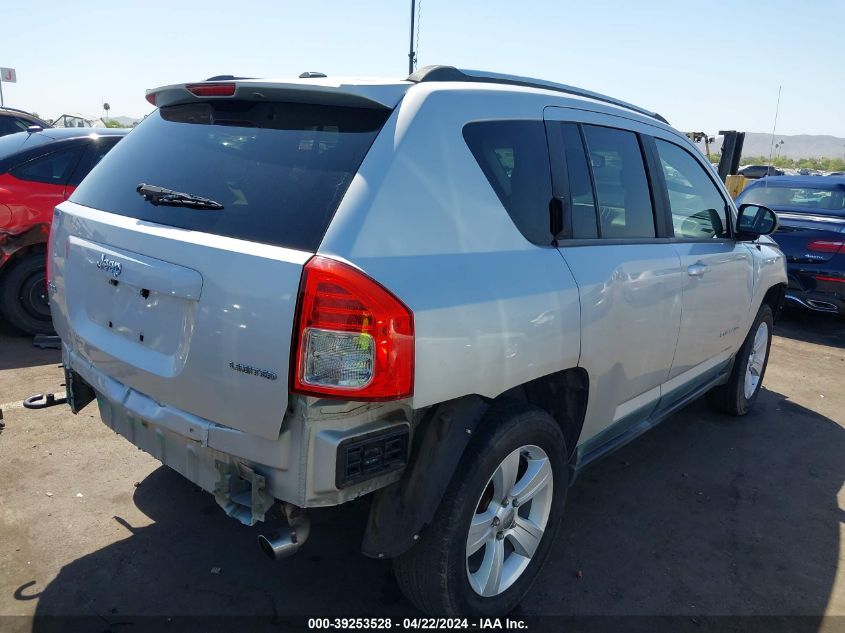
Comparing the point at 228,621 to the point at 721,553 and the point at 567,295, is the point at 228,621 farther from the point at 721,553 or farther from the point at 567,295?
the point at 721,553

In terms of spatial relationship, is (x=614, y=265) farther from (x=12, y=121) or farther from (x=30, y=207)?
(x=12, y=121)

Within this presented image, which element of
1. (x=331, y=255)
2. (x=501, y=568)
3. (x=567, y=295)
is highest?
(x=331, y=255)

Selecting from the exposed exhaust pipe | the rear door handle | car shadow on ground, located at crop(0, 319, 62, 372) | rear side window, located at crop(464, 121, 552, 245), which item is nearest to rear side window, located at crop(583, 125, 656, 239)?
the rear door handle

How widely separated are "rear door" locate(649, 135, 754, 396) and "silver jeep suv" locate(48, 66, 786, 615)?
60 cm

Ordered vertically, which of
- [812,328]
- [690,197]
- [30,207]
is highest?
[690,197]

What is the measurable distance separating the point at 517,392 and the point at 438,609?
865mm

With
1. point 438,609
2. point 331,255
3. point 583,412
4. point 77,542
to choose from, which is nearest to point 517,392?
point 583,412

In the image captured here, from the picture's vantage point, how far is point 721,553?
10.3 feet

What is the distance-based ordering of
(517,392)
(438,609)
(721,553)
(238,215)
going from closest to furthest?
(238,215), (438,609), (517,392), (721,553)

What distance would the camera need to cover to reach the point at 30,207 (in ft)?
17.6

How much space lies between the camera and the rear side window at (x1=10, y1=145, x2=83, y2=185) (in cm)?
545

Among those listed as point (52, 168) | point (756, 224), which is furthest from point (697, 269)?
point (52, 168)

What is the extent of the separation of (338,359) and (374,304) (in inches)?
7.4

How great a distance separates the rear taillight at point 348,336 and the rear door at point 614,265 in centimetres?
100
